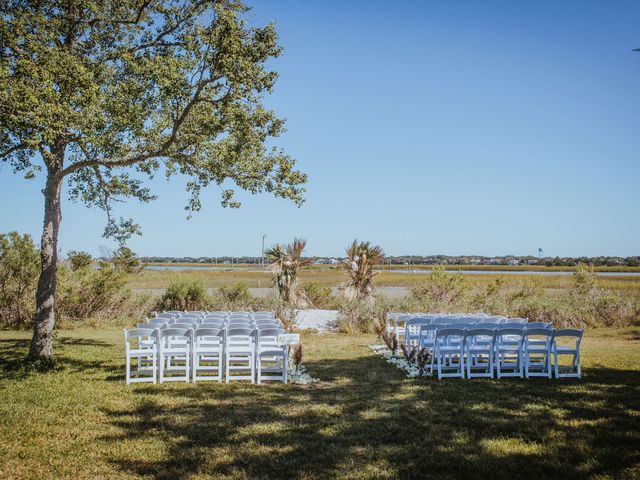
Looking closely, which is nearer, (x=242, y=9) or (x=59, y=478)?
(x=59, y=478)

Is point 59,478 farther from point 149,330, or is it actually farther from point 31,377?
point 31,377

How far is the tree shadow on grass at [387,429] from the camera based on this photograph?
569 cm

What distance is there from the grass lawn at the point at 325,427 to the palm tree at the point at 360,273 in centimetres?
1081

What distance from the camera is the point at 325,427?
23.5ft

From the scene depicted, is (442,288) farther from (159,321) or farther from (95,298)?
(95,298)

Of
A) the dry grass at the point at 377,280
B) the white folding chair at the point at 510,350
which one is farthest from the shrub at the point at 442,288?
the white folding chair at the point at 510,350

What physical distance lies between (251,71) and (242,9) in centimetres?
263

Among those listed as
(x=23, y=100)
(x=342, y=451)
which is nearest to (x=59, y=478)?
(x=342, y=451)

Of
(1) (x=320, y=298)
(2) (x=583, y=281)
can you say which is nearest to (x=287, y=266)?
(1) (x=320, y=298)

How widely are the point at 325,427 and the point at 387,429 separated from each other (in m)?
0.87

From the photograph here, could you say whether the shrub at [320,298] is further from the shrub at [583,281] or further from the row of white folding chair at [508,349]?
the row of white folding chair at [508,349]

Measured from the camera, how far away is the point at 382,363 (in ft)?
41.8

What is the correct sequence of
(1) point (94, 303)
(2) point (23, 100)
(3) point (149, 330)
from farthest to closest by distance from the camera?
(1) point (94, 303) → (3) point (149, 330) → (2) point (23, 100)

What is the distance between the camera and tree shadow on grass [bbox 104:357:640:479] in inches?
224
